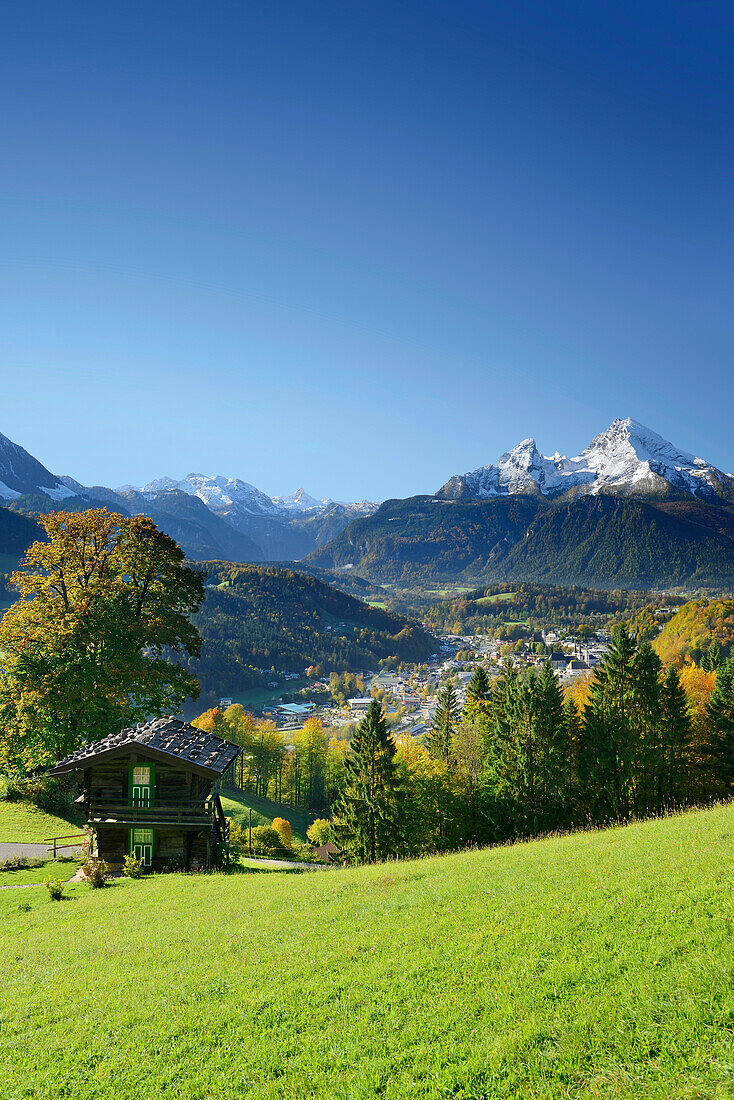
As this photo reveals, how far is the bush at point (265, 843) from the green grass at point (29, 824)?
12065 millimetres

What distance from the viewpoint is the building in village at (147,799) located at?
24.1 meters

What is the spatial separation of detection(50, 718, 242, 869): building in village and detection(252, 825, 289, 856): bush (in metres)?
12.9

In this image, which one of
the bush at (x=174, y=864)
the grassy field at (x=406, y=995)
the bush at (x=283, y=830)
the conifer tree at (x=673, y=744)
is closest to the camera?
the grassy field at (x=406, y=995)

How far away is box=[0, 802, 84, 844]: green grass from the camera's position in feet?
87.1

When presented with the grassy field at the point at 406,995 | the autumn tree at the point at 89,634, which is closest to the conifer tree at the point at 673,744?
the grassy field at the point at 406,995

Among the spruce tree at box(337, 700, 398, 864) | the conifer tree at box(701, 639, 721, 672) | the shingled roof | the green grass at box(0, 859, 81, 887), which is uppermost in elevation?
the shingled roof

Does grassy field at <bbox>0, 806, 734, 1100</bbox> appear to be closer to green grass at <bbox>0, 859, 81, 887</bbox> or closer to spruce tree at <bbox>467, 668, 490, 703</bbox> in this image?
green grass at <bbox>0, 859, 81, 887</bbox>

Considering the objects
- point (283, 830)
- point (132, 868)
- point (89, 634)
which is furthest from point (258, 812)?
point (132, 868)

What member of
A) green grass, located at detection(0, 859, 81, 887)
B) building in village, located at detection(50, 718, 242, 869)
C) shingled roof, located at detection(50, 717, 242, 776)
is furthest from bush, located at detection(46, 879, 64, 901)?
shingled roof, located at detection(50, 717, 242, 776)

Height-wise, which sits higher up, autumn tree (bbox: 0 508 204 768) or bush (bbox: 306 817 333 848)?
autumn tree (bbox: 0 508 204 768)

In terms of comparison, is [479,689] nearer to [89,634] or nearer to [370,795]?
[370,795]

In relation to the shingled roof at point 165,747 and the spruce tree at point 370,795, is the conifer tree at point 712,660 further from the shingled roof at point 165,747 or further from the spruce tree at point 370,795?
the shingled roof at point 165,747

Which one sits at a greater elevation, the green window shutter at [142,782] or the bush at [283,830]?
the green window shutter at [142,782]

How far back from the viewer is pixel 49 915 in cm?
1639
